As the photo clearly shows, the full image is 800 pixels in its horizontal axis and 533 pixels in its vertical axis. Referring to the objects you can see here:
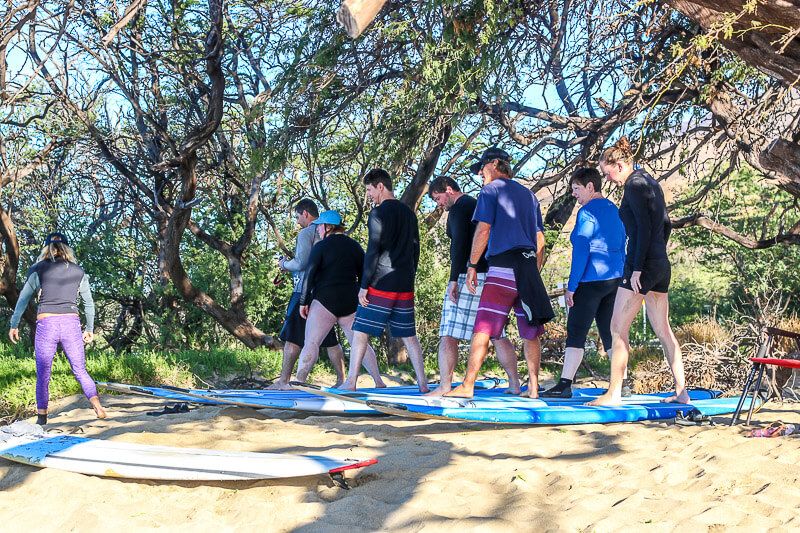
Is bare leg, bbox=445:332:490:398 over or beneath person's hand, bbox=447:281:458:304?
beneath

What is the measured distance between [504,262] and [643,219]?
110 cm

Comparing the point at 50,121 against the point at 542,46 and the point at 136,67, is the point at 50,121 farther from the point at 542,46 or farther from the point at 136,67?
the point at 542,46

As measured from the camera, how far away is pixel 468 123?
42.3 ft

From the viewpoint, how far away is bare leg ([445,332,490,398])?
6766 millimetres

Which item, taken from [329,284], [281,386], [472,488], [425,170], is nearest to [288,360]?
[281,386]

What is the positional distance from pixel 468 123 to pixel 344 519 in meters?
9.45

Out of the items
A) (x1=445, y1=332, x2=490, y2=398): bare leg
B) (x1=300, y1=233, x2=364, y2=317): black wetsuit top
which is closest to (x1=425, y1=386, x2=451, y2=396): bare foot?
(x1=445, y1=332, x2=490, y2=398): bare leg

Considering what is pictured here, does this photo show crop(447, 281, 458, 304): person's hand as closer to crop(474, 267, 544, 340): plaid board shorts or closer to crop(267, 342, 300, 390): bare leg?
crop(474, 267, 544, 340): plaid board shorts

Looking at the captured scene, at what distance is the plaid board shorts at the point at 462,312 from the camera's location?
23.5 feet

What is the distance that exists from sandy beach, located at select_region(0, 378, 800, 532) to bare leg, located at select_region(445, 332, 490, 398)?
59cm

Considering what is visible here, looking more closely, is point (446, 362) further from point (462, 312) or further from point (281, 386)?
point (281, 386)

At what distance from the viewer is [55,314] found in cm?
734

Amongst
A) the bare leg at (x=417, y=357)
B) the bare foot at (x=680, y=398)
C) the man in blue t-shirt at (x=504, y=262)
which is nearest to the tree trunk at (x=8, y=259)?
the bare leg at (x=417, y=357)

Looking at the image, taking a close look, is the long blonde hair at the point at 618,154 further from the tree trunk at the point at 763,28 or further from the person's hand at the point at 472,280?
the tree trunk at the point at 763,28
